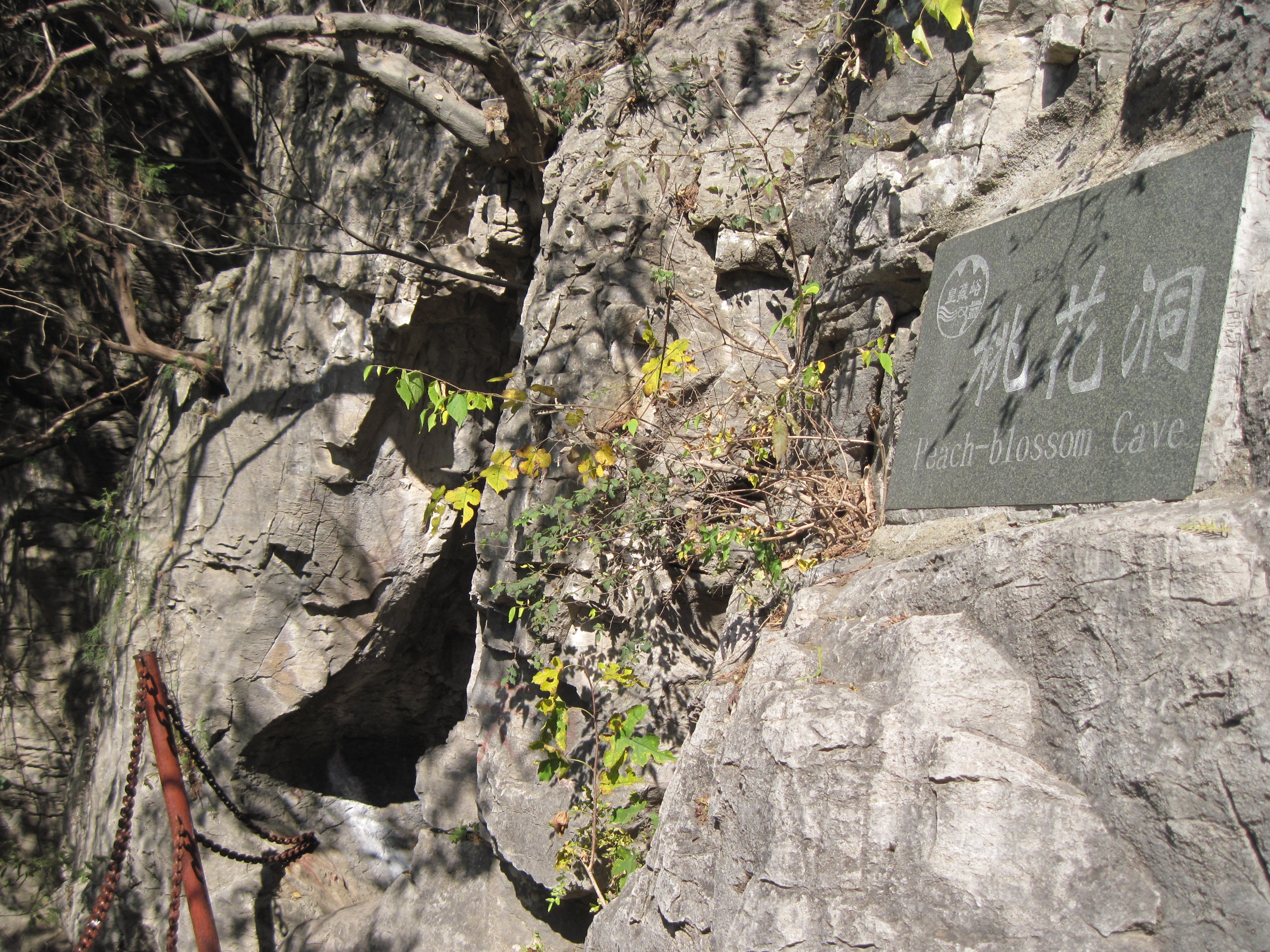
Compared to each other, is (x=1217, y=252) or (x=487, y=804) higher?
(x=1217, y=252)

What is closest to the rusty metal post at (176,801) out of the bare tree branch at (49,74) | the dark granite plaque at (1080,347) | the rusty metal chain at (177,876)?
the rusty metal chain at (177,876)

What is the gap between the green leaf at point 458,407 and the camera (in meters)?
2.83

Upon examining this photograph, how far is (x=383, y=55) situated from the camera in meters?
4.20

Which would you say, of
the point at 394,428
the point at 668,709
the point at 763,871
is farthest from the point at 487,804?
the point at 394,428

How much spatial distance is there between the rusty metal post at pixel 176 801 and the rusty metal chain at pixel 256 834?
0.50m

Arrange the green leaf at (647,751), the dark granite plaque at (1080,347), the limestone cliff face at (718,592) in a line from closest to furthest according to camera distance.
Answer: the limestone cliff face at (718,592), the dark granite plaque at (1080,347), the green leaf at (647,751)

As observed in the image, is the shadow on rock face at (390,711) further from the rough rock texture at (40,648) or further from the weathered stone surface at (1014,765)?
the weathered stone surface at (1014,765)

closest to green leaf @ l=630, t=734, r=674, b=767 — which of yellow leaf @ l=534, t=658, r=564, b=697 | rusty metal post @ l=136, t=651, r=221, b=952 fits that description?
yellow leaf @ l=534, t=658, r=564, b=697

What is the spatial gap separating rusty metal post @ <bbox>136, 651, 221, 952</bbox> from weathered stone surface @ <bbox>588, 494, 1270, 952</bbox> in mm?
2105

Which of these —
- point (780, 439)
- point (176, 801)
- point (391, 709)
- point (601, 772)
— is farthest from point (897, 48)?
point (391, 709)

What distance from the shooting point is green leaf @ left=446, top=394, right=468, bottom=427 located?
9.28ft

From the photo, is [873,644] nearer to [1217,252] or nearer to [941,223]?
[1217,252]

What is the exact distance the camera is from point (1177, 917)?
140cm

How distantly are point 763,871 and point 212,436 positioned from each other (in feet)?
13.8
